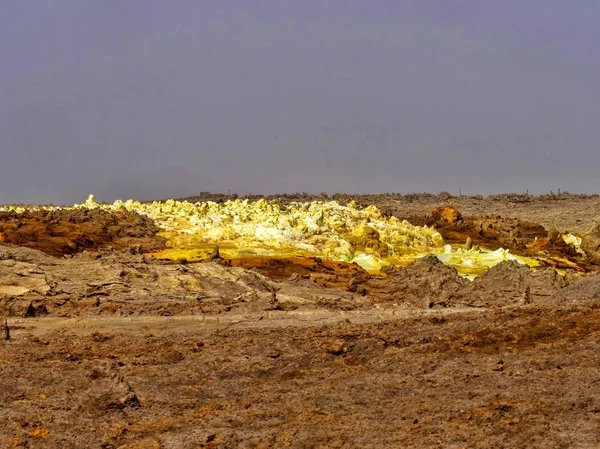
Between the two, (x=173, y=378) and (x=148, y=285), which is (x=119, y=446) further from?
(x=148, y=285)

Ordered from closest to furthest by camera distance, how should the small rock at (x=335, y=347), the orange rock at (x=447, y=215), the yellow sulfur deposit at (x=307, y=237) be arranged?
the small rock at (x=335, y=347) < the yellow sulfur deposit at (x=307, y=237) < the orange rock at (x=447, y=215)

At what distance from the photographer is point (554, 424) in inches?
300

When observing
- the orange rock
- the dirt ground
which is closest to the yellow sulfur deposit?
the dirt ground

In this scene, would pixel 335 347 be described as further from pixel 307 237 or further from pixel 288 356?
pixel 307 237

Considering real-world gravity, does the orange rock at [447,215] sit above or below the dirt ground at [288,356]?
above

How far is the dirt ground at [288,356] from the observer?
8.17 m

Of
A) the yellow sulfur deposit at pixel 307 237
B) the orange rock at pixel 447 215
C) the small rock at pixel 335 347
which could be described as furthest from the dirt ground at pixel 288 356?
the orange rock at pixel 447 215

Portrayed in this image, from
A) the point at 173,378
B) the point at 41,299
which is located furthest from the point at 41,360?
the point at 41,299

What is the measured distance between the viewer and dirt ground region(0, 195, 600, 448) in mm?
8172

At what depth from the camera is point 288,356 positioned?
11047 millimetres

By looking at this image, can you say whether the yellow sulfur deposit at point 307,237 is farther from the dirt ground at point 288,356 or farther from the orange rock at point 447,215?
the orange rock at point 447,215

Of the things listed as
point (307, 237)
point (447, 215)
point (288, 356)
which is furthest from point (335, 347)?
point (447, 215)

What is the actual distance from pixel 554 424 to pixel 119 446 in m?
3.84

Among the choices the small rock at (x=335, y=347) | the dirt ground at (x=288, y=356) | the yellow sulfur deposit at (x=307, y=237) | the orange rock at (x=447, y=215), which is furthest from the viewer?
the orange rock at (x=447, y=215)
